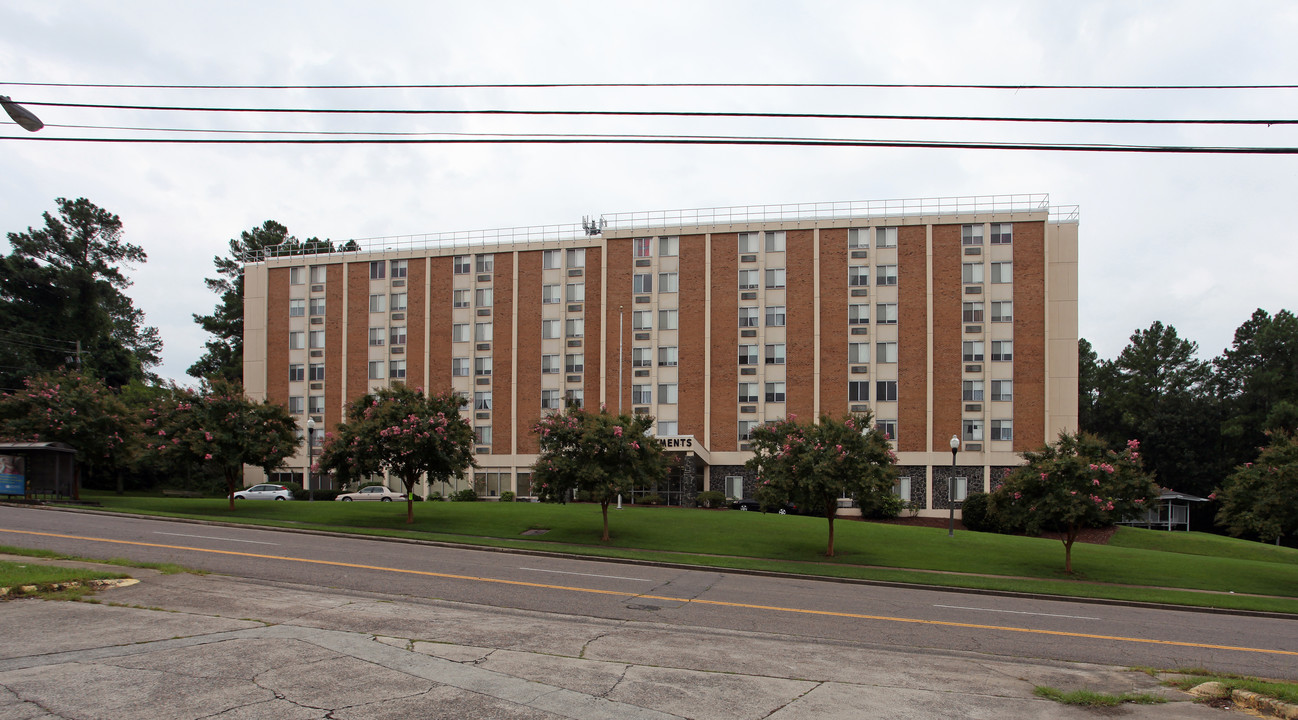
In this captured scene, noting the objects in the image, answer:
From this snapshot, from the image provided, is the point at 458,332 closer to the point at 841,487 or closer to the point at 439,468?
the point at 439,468

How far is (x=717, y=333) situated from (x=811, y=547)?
26.3 meters

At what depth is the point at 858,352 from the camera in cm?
5184

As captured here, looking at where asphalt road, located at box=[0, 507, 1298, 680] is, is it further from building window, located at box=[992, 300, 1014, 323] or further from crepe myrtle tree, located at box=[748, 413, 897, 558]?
building window, located at box=[992, 300, 1014, 323]

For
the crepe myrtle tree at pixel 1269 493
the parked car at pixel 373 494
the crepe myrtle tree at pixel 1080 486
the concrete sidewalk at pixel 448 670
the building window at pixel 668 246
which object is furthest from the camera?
the building window at pixel 668 246

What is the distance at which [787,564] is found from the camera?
81.4 ft

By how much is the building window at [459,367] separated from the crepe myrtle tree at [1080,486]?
131ft

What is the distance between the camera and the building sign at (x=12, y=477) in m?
33.5

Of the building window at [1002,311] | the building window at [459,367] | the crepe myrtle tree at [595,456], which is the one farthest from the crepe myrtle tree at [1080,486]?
the building window at [459,367]

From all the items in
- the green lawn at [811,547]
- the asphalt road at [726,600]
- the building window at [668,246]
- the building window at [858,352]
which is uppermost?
the building window at [668,246]

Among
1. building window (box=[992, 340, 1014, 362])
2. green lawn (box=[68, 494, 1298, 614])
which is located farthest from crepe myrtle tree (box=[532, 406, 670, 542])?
building window (box=[992, 340, 1014, 362])

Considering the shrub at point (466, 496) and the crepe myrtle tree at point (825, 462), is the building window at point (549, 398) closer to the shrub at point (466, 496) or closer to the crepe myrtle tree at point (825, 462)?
the shrub at point (466, 496)

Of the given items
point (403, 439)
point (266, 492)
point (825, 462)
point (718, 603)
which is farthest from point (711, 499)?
point (718, 603)

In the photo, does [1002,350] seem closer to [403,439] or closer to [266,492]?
[403,439]

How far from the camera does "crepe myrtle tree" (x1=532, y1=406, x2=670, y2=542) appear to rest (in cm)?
2884
